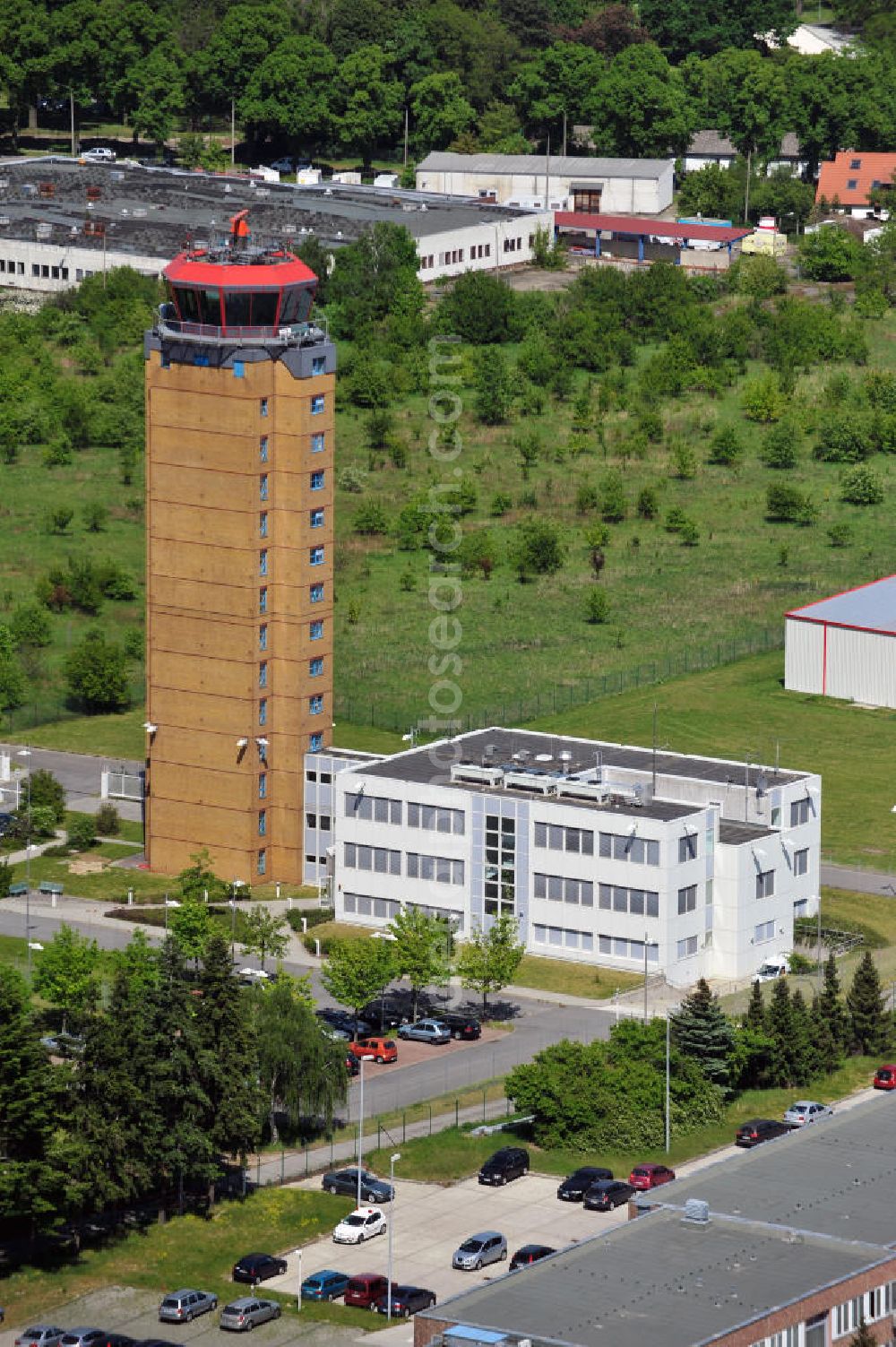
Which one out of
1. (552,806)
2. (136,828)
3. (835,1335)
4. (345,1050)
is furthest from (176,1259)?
(136,828)

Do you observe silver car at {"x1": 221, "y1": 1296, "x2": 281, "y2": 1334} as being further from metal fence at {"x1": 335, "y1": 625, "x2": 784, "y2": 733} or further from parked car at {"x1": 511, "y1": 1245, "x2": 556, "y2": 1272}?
metal fence at {"x1": 335, "y1": 625, "x2": 784, "y2": 733}

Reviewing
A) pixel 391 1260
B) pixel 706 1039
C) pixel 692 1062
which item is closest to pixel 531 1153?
pixel 692 1062

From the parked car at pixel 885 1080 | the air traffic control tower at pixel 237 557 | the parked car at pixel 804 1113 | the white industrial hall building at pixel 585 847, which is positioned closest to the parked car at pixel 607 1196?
the parked car at pixel 804 1113

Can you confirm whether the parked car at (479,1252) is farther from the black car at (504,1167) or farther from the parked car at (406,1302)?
the black car at (504,1167)

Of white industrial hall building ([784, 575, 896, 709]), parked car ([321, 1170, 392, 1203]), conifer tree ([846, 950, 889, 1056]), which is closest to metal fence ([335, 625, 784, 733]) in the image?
white industrial hall building ([784, 575, 896, 709])

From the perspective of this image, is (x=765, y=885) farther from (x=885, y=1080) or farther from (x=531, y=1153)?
(x=531, y=1153)
